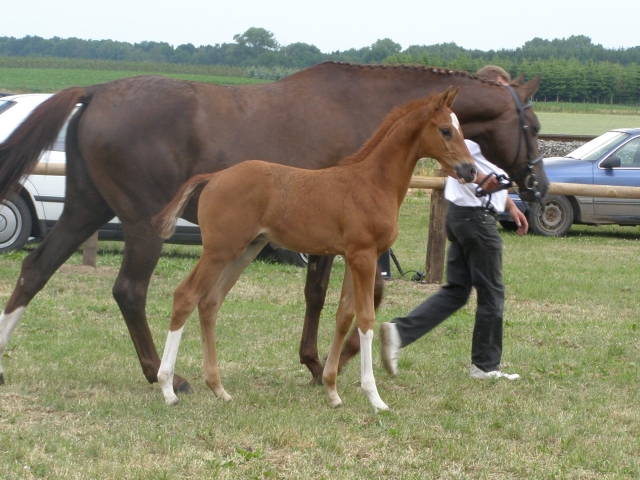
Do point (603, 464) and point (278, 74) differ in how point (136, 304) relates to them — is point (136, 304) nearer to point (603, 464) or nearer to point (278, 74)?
point (603, 464)

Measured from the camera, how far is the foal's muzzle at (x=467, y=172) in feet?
14.8

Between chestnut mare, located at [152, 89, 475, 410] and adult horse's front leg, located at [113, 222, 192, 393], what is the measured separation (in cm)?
47

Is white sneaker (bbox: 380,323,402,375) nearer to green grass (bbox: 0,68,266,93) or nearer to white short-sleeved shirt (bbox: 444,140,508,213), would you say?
white short-sleeved shirt (bbox: 444,140,508,213)

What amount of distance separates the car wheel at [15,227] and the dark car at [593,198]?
25.1ft

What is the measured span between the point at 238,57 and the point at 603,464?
4053cm

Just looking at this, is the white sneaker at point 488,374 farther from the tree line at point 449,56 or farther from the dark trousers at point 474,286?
the tree line at point 449,56

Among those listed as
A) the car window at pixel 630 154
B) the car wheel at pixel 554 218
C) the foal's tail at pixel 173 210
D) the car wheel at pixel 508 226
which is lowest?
the car wheel at pixel 508 226

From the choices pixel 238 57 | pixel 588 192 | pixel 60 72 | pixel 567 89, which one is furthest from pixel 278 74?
pixel 567 89

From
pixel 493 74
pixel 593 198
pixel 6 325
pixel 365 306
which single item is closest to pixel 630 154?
pixel 593 198

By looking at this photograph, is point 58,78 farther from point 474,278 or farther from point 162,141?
point 474,278

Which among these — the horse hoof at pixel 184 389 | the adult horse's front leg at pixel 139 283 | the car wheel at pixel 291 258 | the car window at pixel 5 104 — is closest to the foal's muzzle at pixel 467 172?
the adult horse's front leg at pixel 139 283

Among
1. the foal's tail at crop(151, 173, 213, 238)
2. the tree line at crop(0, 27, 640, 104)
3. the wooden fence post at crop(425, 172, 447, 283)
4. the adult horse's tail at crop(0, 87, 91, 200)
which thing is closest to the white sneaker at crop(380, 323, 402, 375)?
the foal's tail at crop(151, 173, 213, 238)

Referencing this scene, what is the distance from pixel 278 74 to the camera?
2880cm

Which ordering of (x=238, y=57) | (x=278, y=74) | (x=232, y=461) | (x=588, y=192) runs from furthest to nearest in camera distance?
1. (x=238, y=57)
2. (x=278, y=74)
3. (x=588, y=192)
4. (x=232, y=461)
